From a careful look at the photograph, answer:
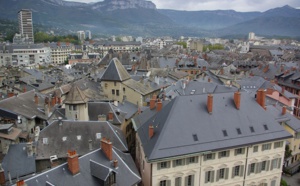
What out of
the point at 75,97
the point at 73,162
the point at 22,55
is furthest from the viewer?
the point at 22,55

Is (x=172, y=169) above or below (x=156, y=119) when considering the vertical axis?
below

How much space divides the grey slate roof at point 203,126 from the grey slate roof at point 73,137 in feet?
15.0

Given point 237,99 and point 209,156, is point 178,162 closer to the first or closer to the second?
point 209,156

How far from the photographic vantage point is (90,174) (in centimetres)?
2828

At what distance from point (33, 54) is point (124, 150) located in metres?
141

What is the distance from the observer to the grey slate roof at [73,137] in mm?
37562

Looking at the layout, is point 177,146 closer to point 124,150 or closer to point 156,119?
point 156,119

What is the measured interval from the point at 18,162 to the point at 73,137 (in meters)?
7.27

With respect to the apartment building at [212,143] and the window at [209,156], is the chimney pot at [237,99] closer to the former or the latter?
the apartment building at [212,143]

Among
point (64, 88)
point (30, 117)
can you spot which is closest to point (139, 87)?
point (64, 88)

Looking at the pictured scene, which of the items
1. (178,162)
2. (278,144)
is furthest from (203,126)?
(278,144)

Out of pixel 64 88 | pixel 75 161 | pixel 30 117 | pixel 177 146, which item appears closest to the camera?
pixel 75 161

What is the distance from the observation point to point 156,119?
37.3m

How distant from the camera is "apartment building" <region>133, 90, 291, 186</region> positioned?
33.1m
